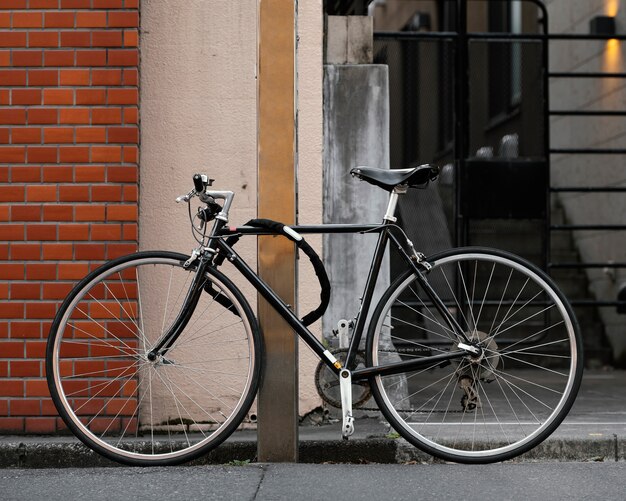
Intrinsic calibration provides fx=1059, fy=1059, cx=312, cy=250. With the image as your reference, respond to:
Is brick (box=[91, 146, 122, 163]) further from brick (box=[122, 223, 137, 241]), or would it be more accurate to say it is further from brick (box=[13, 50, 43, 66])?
brick (box=[13, 50, 43, 66])

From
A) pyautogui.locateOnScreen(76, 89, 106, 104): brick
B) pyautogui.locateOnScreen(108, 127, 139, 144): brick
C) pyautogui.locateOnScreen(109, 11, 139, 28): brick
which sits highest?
pyautogui.locateOnScreen(109, 11, 139, 28): brick

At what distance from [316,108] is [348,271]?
963 millimetres

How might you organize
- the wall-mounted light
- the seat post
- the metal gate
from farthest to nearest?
the wall-mounted light
the metal gate
the seat post

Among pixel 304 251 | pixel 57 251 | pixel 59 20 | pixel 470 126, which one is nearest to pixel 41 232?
pixel 57 251

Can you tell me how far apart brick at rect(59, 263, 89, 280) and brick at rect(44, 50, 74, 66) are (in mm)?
1023

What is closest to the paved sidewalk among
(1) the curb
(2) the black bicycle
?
(1) the curb

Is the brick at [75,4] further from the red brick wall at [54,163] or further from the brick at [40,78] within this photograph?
the brick at [40,78]

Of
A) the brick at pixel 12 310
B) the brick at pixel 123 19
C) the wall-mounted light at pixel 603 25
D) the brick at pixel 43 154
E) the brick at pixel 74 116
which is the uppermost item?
the wall-mounted light at pixel 603 25

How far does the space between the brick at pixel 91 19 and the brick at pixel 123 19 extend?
4 centimetres

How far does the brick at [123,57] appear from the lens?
17.6 ft

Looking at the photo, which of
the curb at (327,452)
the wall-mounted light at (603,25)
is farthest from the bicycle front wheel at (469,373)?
the wall-mounted light at (603,25)

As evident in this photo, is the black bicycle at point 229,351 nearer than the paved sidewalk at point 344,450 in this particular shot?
Yes

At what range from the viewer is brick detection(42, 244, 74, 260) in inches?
210

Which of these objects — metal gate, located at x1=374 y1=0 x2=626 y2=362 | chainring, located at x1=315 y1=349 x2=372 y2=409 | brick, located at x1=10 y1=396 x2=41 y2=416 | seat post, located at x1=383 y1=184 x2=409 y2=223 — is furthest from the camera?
metal gate, located at x1=374 y1=0 x2=626 y2=362
